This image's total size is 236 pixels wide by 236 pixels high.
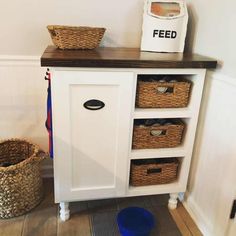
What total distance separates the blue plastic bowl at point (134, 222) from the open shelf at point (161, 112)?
55 centimetres

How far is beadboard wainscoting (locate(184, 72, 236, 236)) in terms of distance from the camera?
1255mm

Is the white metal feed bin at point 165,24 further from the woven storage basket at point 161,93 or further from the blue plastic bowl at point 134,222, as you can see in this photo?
the blue plastic bowl at point 134,222

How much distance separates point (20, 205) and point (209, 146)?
1112mm

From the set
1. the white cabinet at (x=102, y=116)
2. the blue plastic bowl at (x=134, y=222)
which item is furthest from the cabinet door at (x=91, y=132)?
the blue plastic bowl at (x=134, y=222)

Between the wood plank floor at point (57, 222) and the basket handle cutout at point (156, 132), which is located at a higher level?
the basket handle cutout at point (156, 132)

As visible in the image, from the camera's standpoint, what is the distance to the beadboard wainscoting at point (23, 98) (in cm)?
164

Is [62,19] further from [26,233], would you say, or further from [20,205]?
[26,233]

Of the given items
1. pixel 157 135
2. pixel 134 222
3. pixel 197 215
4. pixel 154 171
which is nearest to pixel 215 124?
pixel 157 135

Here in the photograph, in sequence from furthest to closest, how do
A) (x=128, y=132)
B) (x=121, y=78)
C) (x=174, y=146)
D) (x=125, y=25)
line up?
1. (x=125, y=25)
2. (x=174, y=146)
3. (x=128, y=132)
4. (x=121, y=78)

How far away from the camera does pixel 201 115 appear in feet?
4.91

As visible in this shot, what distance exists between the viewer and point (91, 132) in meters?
1.37

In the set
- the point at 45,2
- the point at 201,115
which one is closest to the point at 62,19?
the point at 45,2

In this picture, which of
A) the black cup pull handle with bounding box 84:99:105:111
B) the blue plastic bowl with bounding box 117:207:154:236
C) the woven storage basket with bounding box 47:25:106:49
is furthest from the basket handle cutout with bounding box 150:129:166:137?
the woven storage basket with bounding box 47:25:106:49

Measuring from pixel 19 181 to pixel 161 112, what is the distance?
2.84 ft
